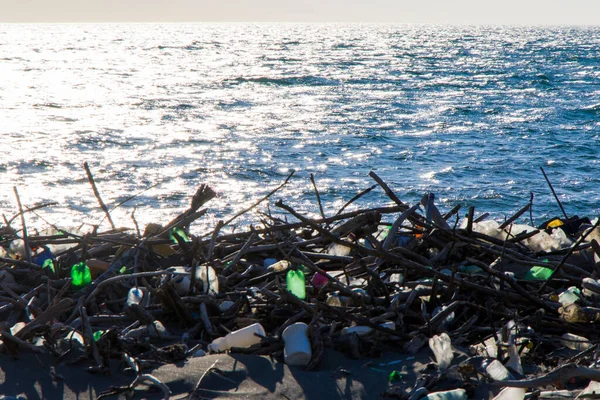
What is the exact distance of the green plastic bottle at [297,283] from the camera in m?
2.61

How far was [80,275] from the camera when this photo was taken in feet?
8.75

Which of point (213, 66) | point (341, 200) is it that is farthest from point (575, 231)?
point (213, 66)

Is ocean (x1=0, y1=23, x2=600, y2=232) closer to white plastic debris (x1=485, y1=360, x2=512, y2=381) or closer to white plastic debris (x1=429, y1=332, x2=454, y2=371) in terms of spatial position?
white plastic debris (x1=429, y1=332, x2=454, y2=371)

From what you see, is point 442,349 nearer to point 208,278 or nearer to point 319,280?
point 319,280

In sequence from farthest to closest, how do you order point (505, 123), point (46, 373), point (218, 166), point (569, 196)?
point (505, 123)
point (218, 166)
point (569, 196)
point (46, 373)

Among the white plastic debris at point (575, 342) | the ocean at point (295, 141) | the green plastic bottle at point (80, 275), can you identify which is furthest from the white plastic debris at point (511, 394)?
the ocean at point (295, 141)

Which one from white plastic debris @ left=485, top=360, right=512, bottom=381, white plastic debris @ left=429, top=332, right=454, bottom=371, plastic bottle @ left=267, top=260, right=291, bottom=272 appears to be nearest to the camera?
white plastic debris @ left=485, top=360, right=512, bottom=381

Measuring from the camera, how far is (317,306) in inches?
93.3

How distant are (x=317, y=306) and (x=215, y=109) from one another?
20.7 meters

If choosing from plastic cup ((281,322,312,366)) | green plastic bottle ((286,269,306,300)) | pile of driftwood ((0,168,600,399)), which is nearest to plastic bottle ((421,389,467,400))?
pile of driftwood ((0,168,600,399))

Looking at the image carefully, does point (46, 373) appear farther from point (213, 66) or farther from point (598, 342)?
point (213, 66)

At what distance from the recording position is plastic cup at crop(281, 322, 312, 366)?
2.23 m

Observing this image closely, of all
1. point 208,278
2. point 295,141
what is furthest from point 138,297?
point 295,141

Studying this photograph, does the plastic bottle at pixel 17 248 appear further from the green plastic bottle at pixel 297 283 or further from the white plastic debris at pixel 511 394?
the white plastic debris at pixel 511 394
